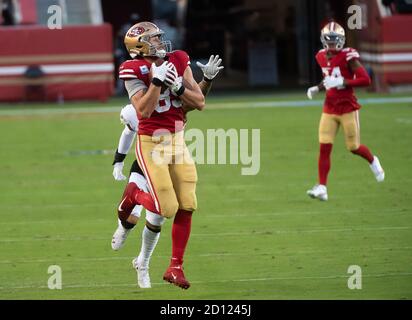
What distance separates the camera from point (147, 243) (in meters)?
8.04

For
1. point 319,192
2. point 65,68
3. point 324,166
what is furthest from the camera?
point 65,68

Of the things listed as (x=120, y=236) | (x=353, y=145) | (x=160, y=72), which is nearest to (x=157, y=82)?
(x=160, y=72)

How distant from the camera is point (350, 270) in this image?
8375 millimetres

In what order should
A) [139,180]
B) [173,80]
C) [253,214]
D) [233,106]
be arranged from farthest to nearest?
[233,106] < [253,214] < [139,180] < [173,80]

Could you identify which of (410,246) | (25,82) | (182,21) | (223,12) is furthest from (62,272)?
(182,21)

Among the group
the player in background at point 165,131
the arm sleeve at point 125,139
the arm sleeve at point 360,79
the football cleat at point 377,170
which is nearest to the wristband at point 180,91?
the player in background at point 165,131

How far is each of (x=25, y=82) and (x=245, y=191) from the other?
12141 mm

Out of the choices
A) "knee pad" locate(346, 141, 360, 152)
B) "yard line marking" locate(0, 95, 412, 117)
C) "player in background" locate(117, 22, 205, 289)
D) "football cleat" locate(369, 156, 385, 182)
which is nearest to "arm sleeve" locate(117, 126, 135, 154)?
"player in background" locate(117, 22, 205, 289)

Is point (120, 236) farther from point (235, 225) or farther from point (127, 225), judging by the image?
point (235, 225)

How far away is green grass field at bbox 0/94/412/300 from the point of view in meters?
8.06

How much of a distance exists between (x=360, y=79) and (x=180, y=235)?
14.9 ft

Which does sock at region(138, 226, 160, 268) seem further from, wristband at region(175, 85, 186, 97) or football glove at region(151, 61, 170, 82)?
football glove at region(151, 61, 170, 82)

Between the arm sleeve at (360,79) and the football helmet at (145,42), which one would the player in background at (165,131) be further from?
the arm sleeve at (360,79)

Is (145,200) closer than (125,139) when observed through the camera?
Yes
